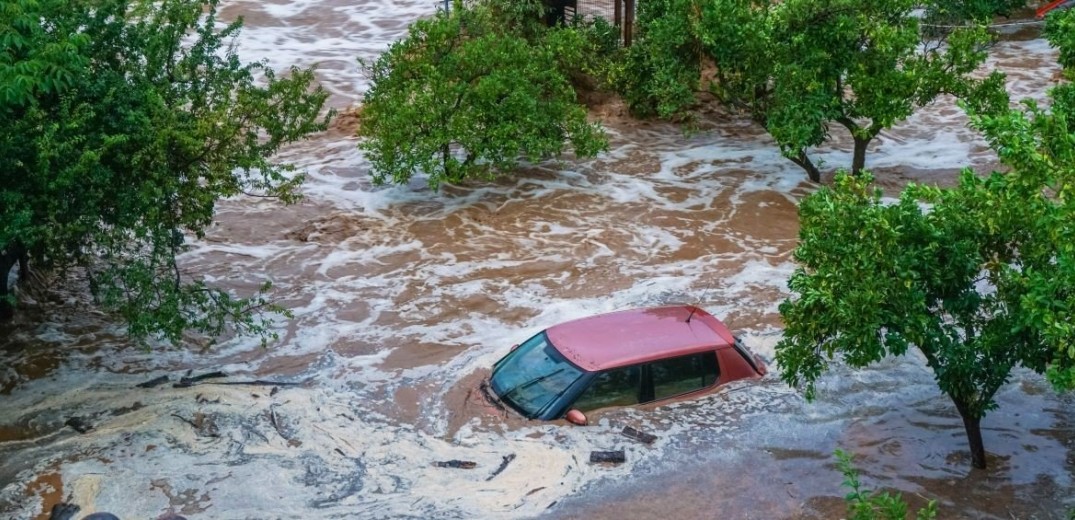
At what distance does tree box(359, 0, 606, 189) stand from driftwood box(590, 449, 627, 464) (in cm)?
888

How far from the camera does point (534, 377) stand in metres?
10.1

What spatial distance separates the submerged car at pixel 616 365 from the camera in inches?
385

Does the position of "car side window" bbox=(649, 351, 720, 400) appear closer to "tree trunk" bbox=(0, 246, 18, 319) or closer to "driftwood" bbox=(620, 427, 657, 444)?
"driftwood" bbox=(620, 427, 657, 444)

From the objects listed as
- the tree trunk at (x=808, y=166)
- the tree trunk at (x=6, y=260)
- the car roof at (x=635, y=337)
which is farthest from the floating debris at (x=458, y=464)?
the tree trunk at (x=808, y=166)

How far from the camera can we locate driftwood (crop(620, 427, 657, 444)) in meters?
9.78

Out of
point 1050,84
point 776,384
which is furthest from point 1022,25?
point 776,384

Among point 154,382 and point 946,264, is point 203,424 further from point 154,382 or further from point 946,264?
point 946,264

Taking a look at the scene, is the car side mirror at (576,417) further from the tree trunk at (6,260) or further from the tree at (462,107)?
the tree at (462,107)

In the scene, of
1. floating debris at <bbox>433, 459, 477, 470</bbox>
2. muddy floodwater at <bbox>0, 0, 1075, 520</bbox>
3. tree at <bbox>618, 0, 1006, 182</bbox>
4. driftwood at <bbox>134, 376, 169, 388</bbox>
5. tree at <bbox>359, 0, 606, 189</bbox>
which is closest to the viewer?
muddy floodwater at <bbox>0, 0, 1075, 520</bbox>

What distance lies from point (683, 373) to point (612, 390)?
0.73 meters

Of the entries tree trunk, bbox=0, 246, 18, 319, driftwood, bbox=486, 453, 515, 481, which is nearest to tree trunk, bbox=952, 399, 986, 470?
driftwood, bbox=486, 453, 515, 481

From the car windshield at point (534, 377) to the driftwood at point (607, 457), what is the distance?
0.64 m

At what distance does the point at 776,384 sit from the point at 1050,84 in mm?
15933

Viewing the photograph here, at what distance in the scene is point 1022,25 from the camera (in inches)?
1104
